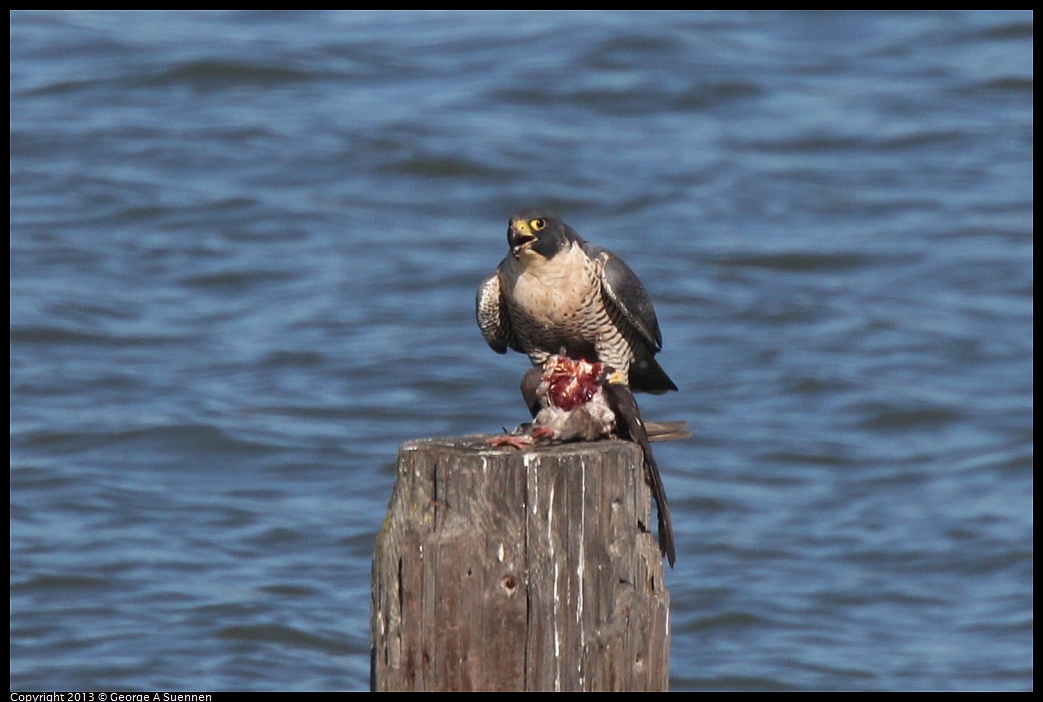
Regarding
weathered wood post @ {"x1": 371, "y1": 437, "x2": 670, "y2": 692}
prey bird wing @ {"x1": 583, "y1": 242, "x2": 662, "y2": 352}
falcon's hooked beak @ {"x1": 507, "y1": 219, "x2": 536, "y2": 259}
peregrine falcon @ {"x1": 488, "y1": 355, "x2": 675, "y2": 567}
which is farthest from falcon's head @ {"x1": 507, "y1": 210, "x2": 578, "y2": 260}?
weathered wood post @ {"x1": 371, "y1": 437, "x2": 670, "y2": 692}

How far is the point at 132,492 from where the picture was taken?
10.9 metres

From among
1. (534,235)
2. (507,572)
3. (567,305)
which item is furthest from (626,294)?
(507,572)

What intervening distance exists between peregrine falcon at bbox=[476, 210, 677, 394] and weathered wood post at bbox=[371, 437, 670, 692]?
152 cm

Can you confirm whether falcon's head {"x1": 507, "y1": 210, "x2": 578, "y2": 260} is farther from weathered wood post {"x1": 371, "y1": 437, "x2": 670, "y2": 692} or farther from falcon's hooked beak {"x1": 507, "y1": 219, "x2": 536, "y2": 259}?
weathered wood post {"x1": 371, "y1": 437, "x2": 670, "y2": 692}

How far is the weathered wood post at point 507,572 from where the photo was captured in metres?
3.73

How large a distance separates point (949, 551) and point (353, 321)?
225 inches

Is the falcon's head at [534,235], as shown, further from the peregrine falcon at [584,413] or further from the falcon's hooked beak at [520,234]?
the peregrine falcon at [584,413]

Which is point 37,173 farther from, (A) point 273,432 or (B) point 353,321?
(A) point 273,432

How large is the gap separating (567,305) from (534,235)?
329 millimetres

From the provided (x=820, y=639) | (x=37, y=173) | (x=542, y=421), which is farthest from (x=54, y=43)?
(x=542, y=421)

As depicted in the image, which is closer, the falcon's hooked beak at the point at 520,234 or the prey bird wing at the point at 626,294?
the falcon's hooked beak at the point at 520,234

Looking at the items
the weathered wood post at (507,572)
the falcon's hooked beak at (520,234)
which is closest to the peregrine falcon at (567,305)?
the falcon's hooked beak at (520,234)

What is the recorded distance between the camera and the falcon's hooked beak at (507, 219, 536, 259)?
5133 mm

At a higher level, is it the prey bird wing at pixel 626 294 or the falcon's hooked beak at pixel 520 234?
the falcon's hooked beak at pixel 520 234
